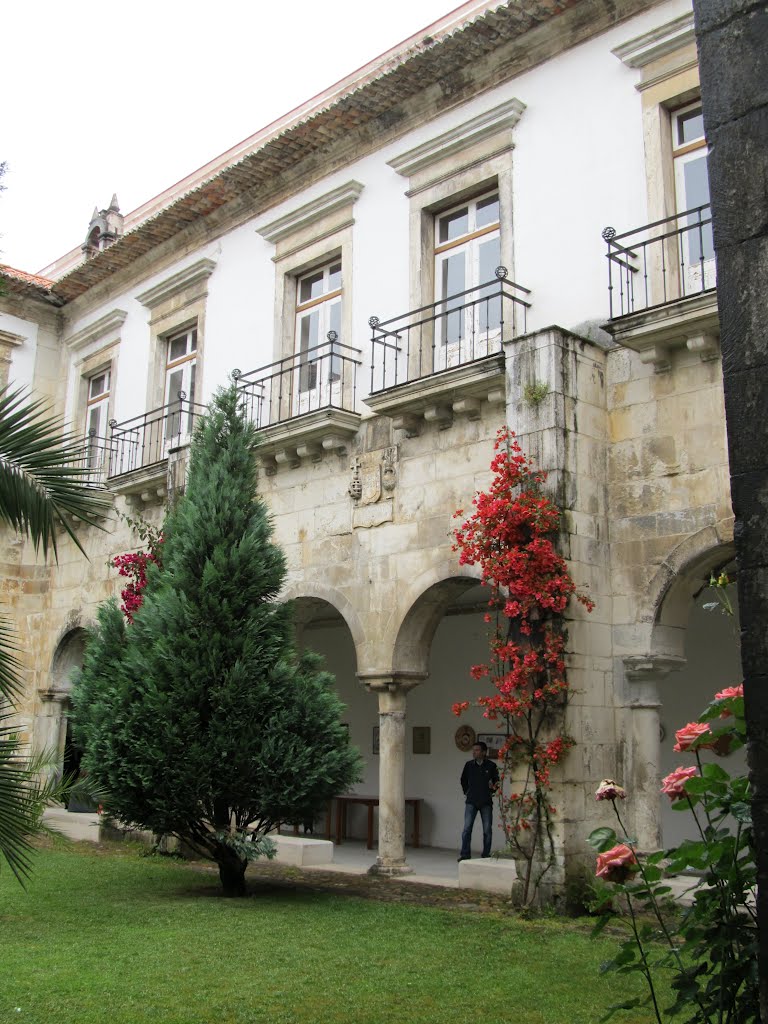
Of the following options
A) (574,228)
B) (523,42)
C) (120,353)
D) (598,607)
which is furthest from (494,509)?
(120,353)

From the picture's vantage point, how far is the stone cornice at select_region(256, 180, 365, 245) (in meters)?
12.3

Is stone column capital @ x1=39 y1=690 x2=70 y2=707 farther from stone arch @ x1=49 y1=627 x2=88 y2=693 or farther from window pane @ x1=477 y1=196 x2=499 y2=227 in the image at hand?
window pane @ x1=477 y1=196 x2=499 y2=227

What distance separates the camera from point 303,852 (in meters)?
11.0

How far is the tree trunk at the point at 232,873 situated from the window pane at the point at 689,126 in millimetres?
7244

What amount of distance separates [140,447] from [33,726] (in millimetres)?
4820

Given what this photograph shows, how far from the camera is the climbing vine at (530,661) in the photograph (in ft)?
27.2

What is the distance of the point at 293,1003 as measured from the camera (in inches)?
213

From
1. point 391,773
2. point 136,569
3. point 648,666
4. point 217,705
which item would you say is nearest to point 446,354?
point 648,666

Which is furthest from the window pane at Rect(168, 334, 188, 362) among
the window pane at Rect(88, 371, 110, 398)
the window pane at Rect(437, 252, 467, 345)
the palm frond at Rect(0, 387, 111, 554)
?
the palm frond at Rect(0, 387, 111, 554)

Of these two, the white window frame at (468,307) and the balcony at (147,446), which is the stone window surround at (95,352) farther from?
the white window frame at (468,307)

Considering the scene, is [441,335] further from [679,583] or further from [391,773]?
[391,773]

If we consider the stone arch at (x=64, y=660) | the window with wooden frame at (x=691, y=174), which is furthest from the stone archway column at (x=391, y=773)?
the stone arch at (x=64, y=660)

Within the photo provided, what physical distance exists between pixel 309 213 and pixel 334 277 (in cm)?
84

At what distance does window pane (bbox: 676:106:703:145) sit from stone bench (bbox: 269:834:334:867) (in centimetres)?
769
